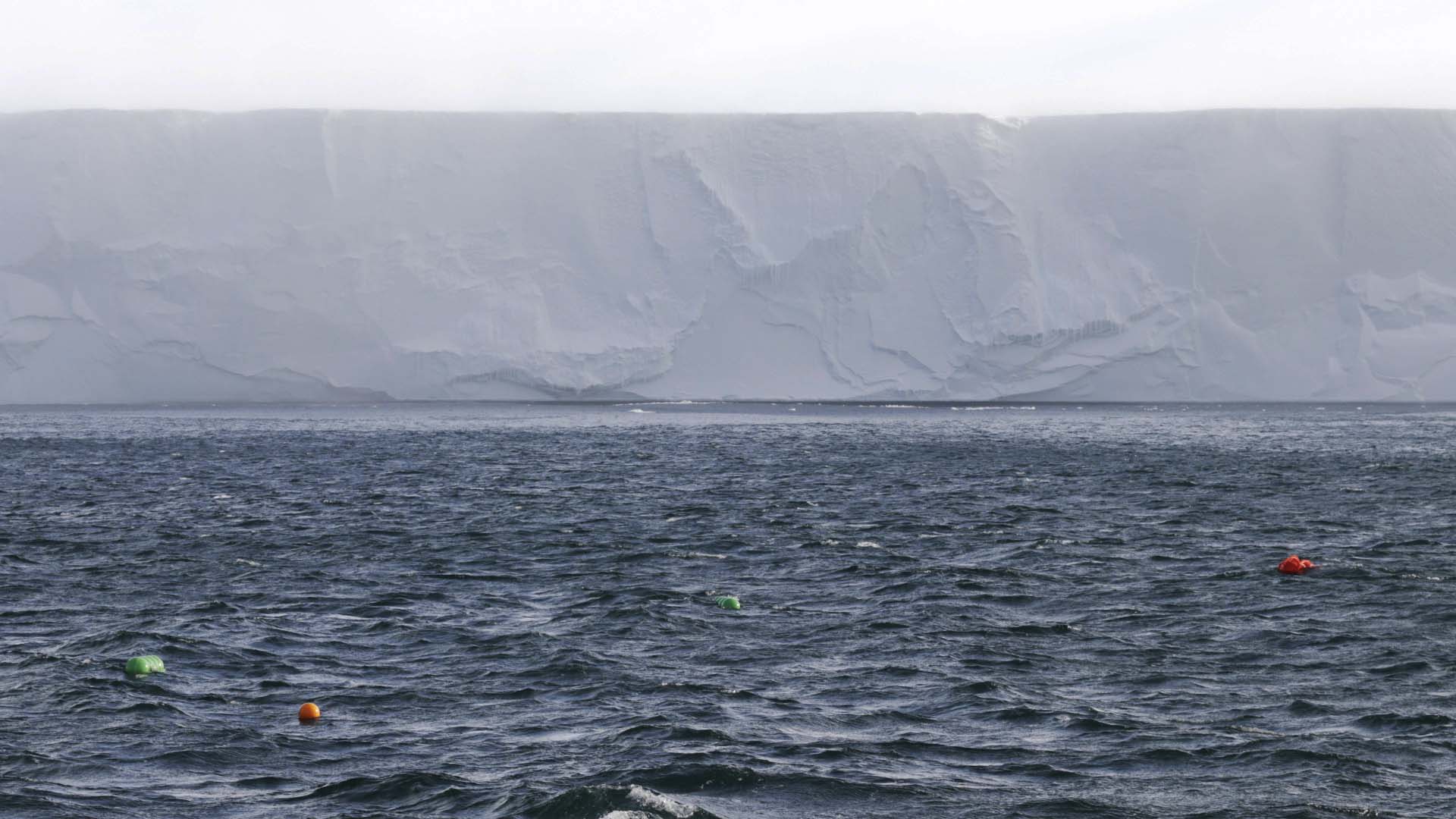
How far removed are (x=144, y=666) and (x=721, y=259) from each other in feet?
119

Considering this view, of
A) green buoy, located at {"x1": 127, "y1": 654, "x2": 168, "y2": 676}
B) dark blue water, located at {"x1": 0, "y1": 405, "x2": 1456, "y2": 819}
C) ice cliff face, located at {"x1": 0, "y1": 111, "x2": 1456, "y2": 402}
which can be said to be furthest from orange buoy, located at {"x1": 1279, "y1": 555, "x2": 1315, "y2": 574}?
ice cliff face, located at {"x1": 0, "y1": 111, "x2": 1456, "y2": 402}

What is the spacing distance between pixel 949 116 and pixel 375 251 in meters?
18.7

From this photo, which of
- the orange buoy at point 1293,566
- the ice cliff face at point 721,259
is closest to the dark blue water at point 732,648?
the orange buoy at point 1293,566

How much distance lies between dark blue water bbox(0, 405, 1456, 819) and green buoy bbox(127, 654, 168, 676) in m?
0.08

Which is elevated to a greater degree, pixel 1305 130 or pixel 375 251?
pixel 1305 130

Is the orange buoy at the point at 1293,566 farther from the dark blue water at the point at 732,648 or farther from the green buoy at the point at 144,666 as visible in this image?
the green buoy at the point at 144,666

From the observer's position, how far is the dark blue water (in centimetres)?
702

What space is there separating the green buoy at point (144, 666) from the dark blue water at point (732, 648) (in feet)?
0.26

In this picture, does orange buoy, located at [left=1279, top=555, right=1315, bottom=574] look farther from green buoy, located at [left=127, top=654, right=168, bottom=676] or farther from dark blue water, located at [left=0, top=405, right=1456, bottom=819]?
green buoy, located at [left=127, top=654, right=168, bottom=676]

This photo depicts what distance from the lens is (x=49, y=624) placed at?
10789 mm

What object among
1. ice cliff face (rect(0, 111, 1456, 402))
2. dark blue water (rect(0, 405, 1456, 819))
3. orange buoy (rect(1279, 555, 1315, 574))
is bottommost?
dark blue water (rect(0, 405, 1456, 819))

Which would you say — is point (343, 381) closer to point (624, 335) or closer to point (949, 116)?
point (624, 335)

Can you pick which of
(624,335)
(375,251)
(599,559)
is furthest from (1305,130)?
(599,559)

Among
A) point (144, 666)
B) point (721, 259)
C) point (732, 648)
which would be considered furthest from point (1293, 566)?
point (721, 259)
